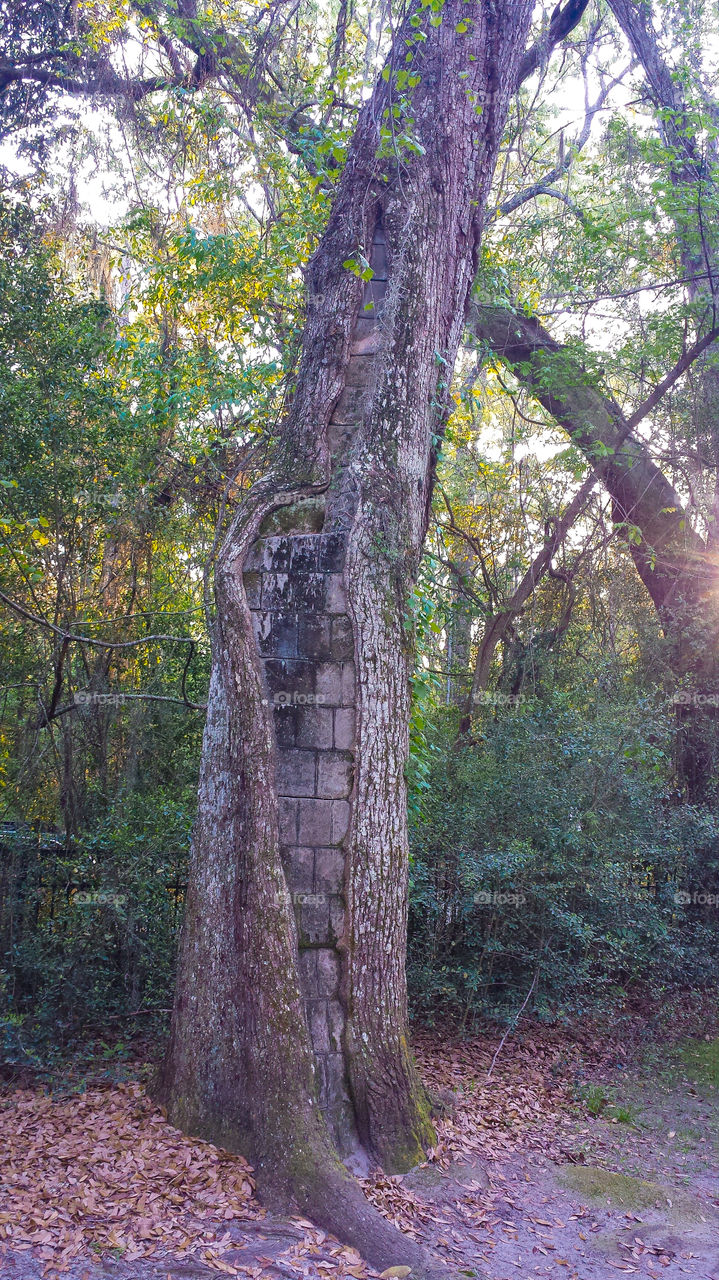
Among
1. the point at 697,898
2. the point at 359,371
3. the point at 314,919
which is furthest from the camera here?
the point at 697,898

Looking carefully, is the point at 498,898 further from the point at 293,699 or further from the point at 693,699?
A: the point at 693,699

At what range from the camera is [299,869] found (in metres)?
4.74

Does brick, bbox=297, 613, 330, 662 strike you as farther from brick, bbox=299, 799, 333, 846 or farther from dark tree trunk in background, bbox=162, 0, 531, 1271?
brick, bbox=299, 799, 333, 846

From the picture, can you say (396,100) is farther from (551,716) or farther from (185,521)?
(551,716)

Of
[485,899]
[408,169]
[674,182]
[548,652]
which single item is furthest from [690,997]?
[674,182]

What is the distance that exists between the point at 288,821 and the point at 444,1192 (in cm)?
202

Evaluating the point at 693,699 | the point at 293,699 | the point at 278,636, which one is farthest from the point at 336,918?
the point at 693,699

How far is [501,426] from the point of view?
1584 centimetres

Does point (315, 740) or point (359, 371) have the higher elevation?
point (359, 371)

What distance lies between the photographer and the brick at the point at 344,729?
487cm

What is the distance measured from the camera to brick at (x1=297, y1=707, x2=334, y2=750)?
4.85 m

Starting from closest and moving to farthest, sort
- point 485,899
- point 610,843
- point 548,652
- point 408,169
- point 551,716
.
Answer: point 408,169
point 485,899
point 610,843
point 551,716
point 548,652

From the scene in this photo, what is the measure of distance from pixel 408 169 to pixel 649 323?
18.0 ft

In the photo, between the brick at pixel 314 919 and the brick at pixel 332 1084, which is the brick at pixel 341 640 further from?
the brick at pixel 332 1084
